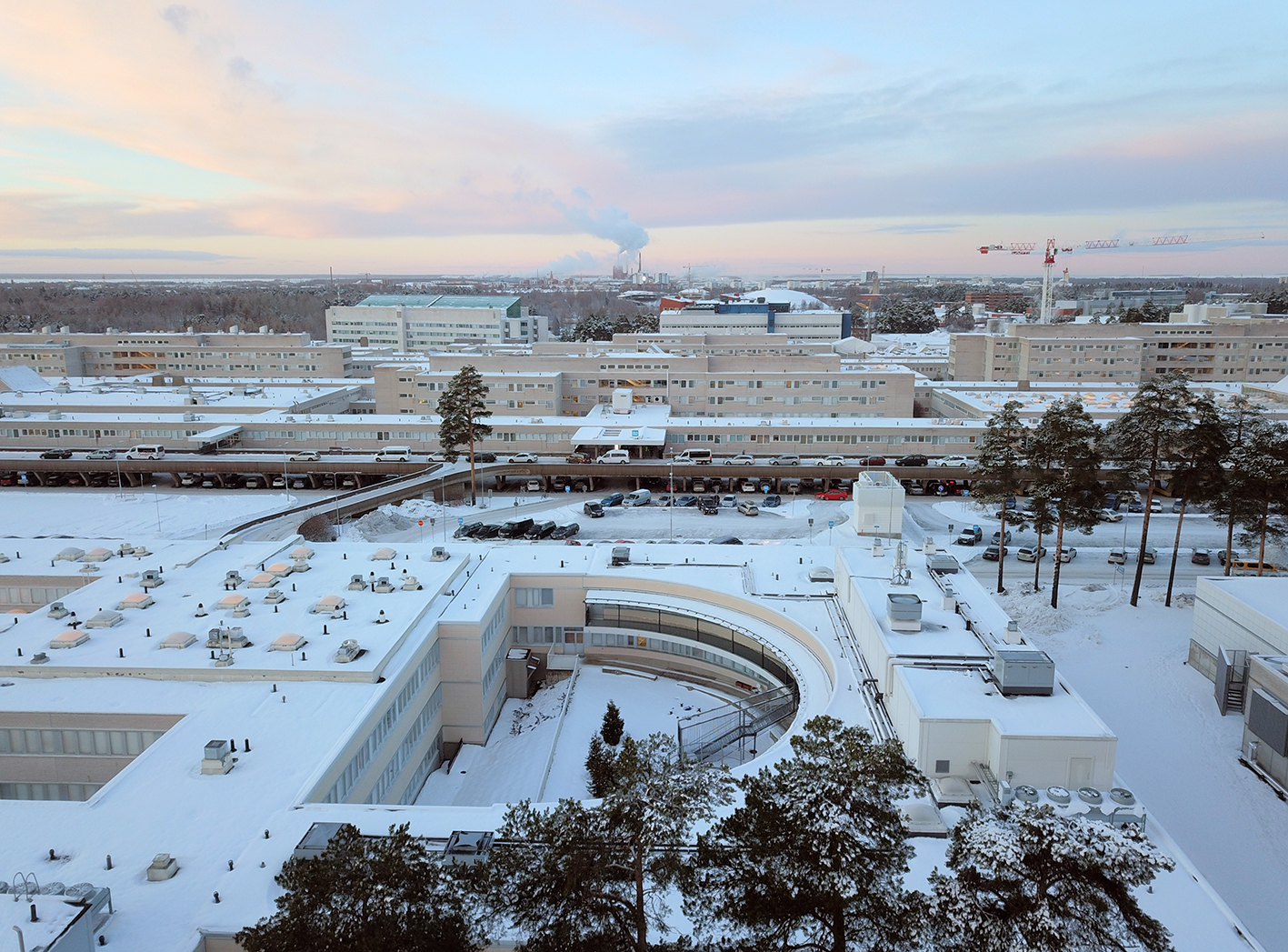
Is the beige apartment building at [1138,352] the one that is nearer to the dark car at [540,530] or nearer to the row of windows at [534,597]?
the dark car at [540,530]

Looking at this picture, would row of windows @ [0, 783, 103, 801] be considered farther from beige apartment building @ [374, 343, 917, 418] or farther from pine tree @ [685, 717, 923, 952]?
beige apartment building @ [374, 343, 917, 418]

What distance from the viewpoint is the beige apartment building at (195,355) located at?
82.6 m

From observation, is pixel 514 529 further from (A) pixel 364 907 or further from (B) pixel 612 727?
(A) pixel 364 907

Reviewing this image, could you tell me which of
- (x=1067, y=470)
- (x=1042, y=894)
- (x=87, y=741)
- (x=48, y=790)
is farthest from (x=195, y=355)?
(x=1042, y=894)

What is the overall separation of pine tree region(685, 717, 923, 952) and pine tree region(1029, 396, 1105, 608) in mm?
23595

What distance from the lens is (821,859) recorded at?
370 inches

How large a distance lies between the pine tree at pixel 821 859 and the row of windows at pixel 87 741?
48.9 ft

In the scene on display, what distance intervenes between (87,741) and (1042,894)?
1970 cm

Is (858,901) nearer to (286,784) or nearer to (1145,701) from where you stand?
(286,784)

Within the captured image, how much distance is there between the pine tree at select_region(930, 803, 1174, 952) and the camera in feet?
Answer: 29.6

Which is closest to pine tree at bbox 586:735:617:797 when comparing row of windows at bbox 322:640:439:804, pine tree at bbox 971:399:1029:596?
row of windows at bbox 322:640:439:804

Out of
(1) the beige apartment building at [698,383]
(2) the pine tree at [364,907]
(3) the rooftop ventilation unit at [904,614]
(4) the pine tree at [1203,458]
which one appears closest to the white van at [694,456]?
(1) the beige apartment building at [698,383]

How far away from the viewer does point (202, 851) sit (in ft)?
47.8

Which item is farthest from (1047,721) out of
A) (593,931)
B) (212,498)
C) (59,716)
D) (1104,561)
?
(212,498)
